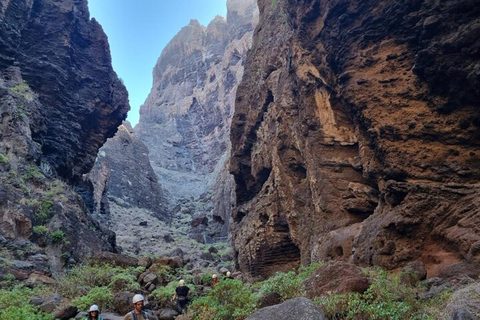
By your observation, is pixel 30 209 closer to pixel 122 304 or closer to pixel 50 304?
pixel 50 304

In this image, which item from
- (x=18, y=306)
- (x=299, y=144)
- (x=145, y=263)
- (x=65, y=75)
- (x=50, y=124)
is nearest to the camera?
(x=18, y=306)

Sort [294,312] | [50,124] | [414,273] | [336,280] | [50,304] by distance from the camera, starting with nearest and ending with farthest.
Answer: [294,312], [336,280], [414,273], [50,304], [50,124]

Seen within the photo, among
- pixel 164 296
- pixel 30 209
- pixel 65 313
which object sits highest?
pixel 30 209

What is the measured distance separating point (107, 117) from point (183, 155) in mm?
50536

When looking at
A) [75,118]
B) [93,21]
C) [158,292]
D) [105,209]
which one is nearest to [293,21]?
[158,292]

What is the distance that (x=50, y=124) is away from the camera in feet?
83.2

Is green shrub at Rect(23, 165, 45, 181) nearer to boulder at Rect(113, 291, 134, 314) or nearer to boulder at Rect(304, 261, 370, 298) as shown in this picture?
boulder at Rect(113, 291, 134, 314)

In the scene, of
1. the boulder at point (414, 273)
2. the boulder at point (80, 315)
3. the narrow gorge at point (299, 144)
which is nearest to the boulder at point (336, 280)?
the narrow gorge at point (299, 144)

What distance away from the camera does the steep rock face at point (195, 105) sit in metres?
72.3

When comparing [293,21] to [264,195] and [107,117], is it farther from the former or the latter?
[107,117]

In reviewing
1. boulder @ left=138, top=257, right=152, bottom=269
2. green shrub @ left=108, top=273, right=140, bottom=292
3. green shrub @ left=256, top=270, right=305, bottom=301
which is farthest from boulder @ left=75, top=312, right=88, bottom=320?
boulder @ left=138, top=257, right=152, bottom=269

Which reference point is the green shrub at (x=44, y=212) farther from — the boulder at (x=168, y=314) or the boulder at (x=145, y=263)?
the boulder at (x=168, y=314)

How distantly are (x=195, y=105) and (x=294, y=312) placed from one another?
8483 cm

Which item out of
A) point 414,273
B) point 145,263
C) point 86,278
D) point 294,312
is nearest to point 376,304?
point 294,312
